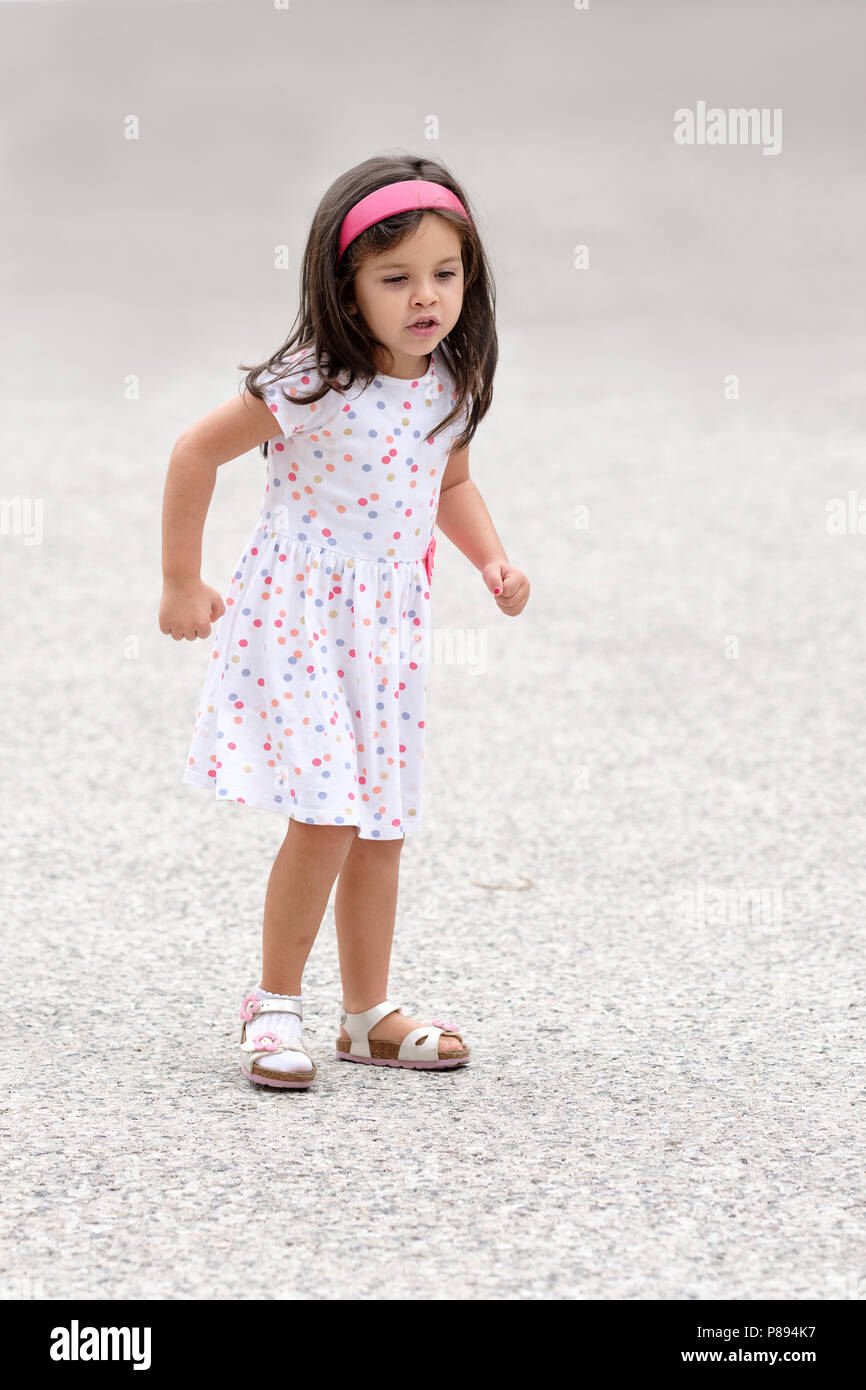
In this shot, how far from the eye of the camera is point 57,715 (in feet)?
16.2

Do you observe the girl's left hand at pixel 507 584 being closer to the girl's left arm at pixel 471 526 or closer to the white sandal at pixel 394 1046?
the girl's left arm at pixel 471 526

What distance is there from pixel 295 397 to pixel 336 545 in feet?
0.81

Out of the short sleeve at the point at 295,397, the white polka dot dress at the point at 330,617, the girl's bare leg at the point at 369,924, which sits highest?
the short sleeve at the point at 295,397

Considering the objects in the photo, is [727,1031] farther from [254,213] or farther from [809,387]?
[254,213]

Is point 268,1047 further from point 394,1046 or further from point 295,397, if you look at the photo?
point 295,397

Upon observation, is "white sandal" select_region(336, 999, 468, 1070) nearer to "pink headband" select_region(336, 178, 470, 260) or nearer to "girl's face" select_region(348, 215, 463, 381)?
"girl's face" select_region(348, 215, 463, 381)

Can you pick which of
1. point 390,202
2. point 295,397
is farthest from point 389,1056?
point 390,202

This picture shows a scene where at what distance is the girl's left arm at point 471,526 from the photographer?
2734 mm

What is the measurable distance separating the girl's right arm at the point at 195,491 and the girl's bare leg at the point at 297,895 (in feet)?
1.24

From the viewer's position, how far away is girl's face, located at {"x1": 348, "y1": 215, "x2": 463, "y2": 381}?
2439 millimetres

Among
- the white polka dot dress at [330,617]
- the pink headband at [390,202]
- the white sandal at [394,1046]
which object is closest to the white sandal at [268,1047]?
the white sandal at [394,1046]

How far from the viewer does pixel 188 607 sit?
250cm

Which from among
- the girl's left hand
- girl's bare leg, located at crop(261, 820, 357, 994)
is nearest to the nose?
the girl's left hand
